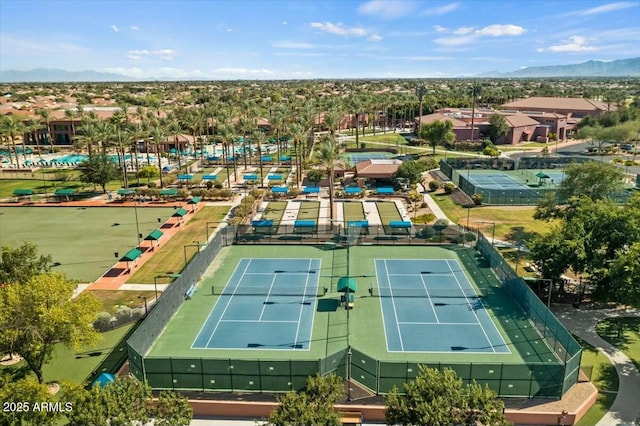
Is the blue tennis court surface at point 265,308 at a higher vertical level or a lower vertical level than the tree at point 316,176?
lower

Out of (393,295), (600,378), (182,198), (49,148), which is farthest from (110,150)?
(600,378)

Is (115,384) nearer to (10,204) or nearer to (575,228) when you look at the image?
(575,228)

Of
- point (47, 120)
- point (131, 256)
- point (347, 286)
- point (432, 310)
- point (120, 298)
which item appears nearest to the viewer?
point (347, 286)

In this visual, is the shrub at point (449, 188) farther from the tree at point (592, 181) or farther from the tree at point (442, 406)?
the tree at point (442, 406)

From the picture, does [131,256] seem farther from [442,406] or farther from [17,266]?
[442,406]

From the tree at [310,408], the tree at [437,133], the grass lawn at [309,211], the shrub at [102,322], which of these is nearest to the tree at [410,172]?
the grass lawn at [309,211]

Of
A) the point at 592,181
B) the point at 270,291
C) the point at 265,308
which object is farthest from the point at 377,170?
the point at 265,308
